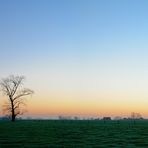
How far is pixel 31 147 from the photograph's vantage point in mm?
34812

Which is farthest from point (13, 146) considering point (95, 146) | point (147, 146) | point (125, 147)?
point (147, 146)

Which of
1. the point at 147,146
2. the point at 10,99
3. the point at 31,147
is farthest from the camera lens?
the point at 10,99

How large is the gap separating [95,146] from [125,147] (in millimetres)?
2703

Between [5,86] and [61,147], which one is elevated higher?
[5,86]

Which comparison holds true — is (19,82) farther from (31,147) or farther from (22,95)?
(31,147)

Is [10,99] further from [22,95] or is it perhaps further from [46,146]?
[46,146]

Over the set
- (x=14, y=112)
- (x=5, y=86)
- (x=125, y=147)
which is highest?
(x=5, y=86)

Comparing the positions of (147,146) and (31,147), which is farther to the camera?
(147,146)

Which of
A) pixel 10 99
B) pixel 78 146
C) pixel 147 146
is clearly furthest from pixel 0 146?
pixel 10 99

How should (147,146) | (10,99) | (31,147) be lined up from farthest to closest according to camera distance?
(10,99)
(147,146)
(31,147)

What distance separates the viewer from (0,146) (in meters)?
35.9

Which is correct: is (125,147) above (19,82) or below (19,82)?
below

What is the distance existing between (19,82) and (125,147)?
79.4m

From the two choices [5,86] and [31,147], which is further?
[5,86]
